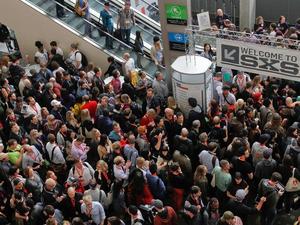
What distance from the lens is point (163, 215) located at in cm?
823

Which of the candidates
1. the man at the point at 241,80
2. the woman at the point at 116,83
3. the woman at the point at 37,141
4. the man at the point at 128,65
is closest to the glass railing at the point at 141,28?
the man at the point at 128,65

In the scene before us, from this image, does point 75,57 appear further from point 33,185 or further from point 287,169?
point 287,169

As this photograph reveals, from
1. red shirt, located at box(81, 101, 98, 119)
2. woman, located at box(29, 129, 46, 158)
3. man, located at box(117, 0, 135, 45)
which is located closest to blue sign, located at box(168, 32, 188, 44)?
man, located at box(117, 0, 135, 45)

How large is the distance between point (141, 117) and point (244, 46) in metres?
2.42

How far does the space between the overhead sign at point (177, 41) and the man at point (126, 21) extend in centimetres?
161

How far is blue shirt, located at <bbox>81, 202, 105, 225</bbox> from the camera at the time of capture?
8461mm

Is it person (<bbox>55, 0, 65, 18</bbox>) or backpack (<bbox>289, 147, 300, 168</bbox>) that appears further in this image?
person (<bbox>55, 0, 65, 18</bbox>)

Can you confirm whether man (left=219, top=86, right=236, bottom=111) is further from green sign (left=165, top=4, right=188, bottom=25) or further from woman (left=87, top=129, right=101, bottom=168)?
woman (left=87, top=129, right=101, bottom=168)

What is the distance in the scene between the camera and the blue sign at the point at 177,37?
12.4 metres

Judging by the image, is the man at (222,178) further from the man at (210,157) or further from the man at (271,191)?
the man at (271,191)

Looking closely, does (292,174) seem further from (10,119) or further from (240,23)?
(240,23)

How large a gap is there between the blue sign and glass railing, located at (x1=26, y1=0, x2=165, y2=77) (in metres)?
1.52

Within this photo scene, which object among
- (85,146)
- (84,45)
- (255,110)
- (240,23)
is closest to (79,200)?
(85,146)

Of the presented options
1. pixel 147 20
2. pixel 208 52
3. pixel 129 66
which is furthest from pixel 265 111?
pixel 147 20
